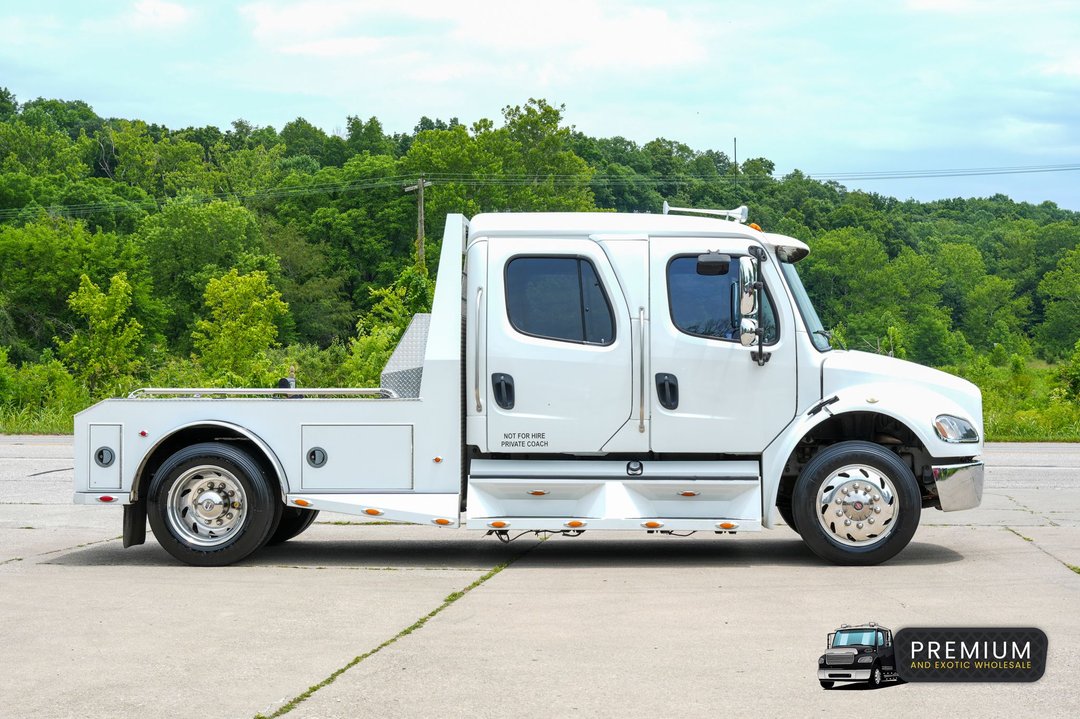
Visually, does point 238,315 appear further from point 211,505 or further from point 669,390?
point 669,390

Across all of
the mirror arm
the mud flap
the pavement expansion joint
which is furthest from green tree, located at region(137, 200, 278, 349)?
the mirror arm

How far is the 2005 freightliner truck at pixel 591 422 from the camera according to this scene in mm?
9406

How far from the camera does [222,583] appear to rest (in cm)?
888

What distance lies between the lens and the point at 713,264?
9.48 metres

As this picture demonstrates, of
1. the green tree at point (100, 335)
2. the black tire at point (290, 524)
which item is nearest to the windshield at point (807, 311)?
the black tire at point (290, 524)

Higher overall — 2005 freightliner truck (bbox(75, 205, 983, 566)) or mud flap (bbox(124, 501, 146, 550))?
2005 freightliner truck (bbox(75, 205, 983, 566))

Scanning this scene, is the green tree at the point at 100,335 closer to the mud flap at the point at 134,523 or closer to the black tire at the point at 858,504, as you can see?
the mud flap at the point at 134,523

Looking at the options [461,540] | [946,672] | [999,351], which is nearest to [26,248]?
[999,351]

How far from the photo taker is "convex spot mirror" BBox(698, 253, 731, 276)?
31.0ft

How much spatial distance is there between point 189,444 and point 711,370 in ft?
13.4

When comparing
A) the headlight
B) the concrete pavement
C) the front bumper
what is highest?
the headlight

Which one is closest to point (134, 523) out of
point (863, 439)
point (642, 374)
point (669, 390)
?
point (642, 374)

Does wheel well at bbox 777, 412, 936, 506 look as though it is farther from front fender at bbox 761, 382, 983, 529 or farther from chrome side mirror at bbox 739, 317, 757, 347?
chrome side mirror at bbox 739, 317, 757, 347

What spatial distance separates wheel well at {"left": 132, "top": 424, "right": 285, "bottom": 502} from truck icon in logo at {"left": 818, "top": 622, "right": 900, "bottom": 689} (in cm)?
487
